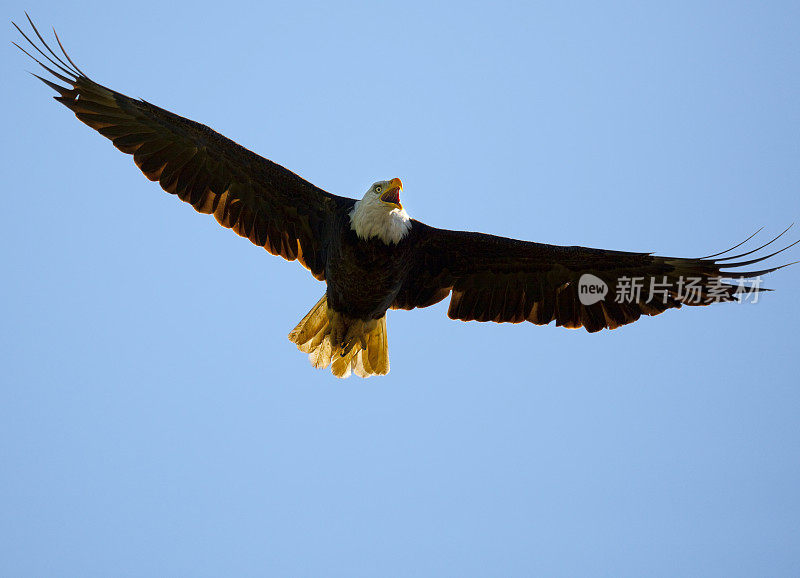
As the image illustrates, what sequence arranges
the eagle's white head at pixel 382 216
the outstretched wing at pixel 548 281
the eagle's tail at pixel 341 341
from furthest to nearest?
1. the eagle's tail at pixel 341 341
2. the outstretched wing at pixel 548 281
3. the eagle's white head at pixel 382 216

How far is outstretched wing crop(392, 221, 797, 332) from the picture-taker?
7.46m

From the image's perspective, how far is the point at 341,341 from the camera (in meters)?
8.01

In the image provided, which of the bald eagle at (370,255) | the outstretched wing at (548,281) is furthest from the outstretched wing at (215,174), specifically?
the outstretched wing at (548,281)

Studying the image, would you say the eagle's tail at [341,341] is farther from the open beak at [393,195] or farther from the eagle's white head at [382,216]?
the open beak at [393,195]

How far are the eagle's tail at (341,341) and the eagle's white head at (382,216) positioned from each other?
3.45ft

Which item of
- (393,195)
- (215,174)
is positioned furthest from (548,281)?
(215,174)

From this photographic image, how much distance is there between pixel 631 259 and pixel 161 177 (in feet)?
12.7

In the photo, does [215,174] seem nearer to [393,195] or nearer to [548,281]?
[393,195]

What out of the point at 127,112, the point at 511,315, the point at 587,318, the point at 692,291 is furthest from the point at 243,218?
the point at 692,291

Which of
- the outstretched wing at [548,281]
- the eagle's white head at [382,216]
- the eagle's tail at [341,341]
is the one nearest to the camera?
the eagle's white head at [382,216]

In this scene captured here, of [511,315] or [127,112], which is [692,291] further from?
[127,112]

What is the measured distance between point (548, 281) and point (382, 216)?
1684 millimetres

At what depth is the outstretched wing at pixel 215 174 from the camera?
7199 millimetres

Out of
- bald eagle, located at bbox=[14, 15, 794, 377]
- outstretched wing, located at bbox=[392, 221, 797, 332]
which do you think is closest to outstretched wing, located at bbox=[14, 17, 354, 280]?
bald eagle, located at bbox=[14, 15, 794, 377]
